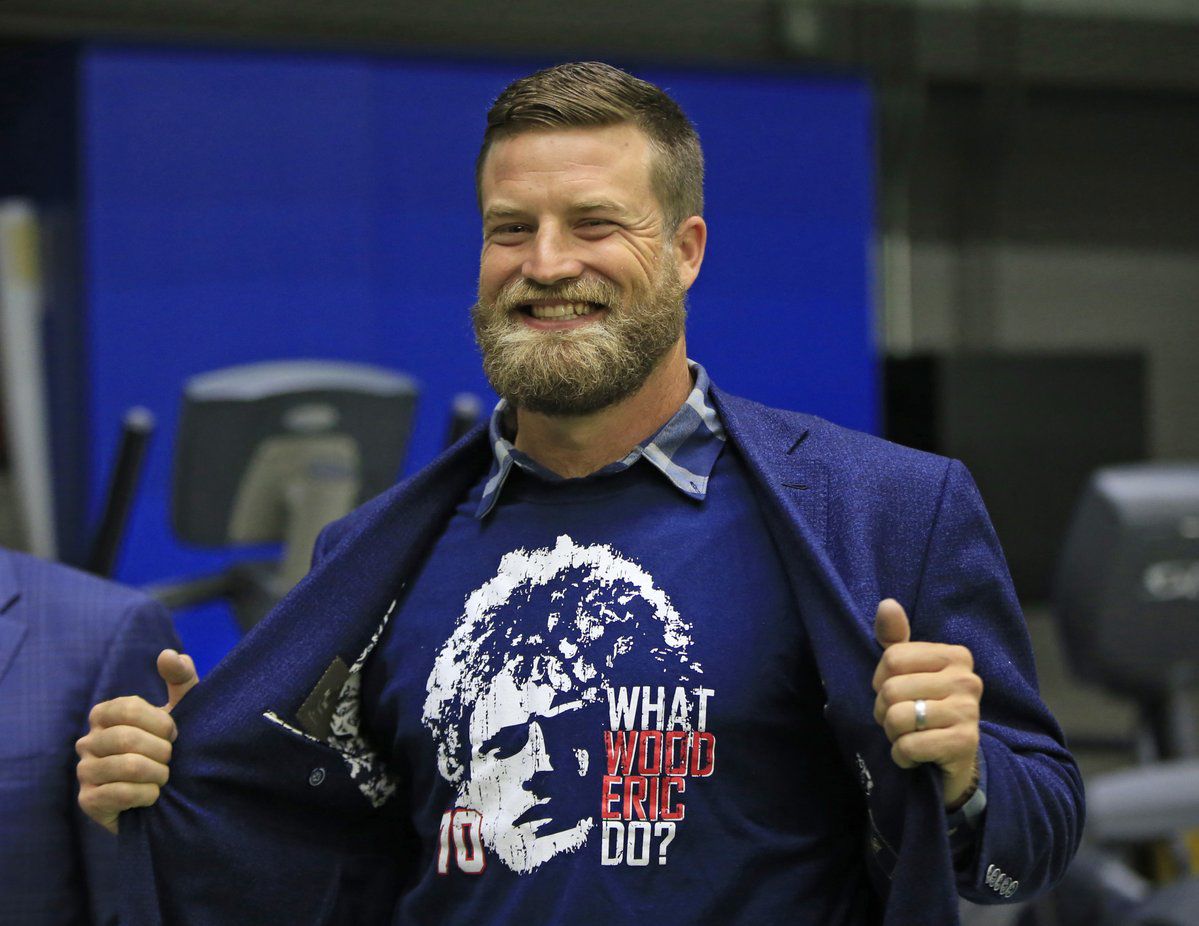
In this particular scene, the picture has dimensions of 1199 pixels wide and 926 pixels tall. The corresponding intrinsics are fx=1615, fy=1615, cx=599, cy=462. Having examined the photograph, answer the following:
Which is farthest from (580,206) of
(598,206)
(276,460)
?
(276,460)

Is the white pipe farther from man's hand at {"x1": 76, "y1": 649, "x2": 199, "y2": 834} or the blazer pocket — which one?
the blazer pocket

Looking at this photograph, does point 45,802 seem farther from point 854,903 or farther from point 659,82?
point 659,82

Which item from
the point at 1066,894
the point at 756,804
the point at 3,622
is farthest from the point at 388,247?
the point at 756,804

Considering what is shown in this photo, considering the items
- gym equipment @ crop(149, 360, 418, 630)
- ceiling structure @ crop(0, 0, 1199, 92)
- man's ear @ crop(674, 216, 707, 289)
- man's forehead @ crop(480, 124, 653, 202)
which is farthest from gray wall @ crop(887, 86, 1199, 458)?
man's forehead @ crop(480, 124, 653, 202)

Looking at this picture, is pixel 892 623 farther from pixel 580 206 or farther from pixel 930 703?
pixel 580 206

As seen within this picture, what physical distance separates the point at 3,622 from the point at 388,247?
3918 millimetres

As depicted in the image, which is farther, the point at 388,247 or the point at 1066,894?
the point at 388,247

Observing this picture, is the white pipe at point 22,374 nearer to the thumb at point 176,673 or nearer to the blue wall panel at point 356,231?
the blue wall panel at point 356,231

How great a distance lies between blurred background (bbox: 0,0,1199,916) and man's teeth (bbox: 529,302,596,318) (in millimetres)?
1854

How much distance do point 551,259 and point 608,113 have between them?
16 cm

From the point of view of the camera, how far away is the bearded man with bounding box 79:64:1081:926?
1.38m

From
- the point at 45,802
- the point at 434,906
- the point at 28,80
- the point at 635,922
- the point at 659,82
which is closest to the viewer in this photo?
the point at 635,922

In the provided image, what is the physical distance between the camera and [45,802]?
1.65 m

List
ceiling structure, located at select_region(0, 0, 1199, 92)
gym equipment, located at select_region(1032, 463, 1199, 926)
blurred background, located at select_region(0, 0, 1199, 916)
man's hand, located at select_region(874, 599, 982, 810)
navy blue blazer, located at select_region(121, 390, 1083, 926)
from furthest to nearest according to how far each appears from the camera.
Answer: ceiling structure, located at select_region(0, 0, 1199, 92)
blurred background, located at select_region(0, 0, 1199, 916)
gym equipment, located at select_region(1032, 463, 1199, 926)
navy blue blazer, located at select_region(121, 390, 1083, 926)
man's hand, located at select_region(874, 599, 982, 810)
